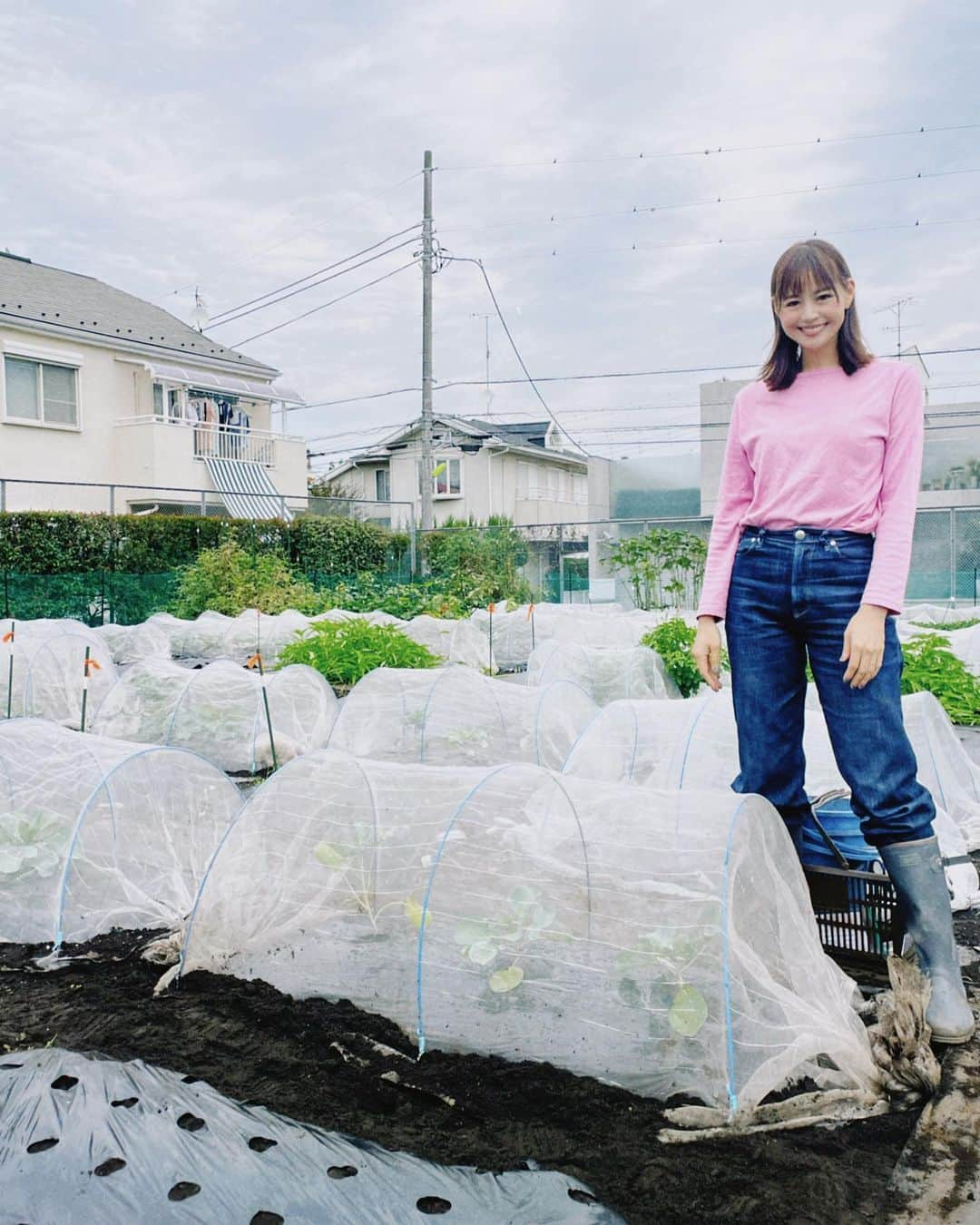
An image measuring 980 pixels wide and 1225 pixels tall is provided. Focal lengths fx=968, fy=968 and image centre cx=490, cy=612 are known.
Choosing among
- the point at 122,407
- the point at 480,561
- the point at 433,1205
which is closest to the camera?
the point at 433,1205

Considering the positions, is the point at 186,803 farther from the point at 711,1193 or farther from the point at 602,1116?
the point at 711,1193

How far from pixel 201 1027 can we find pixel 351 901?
1.35 feet

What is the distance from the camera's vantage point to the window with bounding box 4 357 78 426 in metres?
14.3

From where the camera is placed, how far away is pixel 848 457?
1.98 meters

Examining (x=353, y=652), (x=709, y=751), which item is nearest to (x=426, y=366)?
(x=353, y=652)

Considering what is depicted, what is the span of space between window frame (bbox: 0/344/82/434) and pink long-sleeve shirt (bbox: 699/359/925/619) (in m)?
14.2

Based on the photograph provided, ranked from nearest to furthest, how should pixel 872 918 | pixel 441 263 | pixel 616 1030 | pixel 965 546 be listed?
pixel 616 1030 < pixel 872 918 < pixel 965 546 < pixel 441 263

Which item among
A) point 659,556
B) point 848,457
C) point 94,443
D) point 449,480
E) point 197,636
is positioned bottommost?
point 197,636

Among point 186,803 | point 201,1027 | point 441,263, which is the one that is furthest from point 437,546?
point 201,1027

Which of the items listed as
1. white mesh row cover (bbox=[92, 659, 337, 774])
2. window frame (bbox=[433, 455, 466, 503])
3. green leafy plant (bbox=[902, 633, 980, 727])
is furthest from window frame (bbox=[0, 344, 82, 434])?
green leafy plant (bbox=[902, 633, 980, 727])

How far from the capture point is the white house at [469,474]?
85.4 feet

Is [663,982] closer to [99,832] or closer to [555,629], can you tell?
[99,832]

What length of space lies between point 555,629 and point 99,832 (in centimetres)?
630

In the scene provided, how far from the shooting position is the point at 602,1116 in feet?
5.74
